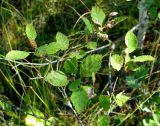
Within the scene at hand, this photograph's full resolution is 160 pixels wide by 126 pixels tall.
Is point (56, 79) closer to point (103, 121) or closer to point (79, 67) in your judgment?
point (103, 121)

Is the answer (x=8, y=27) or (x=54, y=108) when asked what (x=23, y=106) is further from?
(x=8, y=27)

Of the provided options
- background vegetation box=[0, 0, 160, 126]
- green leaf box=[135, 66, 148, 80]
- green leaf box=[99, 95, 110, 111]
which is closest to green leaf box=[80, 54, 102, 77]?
background vegetation box=[0, 0, 160, 126]

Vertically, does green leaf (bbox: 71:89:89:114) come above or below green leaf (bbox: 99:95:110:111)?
above

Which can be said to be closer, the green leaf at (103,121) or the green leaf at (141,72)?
the green leaf at (103,121)

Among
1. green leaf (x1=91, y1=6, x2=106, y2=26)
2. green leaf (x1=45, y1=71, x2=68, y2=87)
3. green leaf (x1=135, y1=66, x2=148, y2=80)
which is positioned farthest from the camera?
green leaf (x1=135, y1=66, x2=148, y2=80)

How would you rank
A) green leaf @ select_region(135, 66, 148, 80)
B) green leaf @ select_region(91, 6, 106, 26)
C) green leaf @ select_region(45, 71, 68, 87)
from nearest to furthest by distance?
green leaf @ select_region(45, 71, 68, 87), green leaf @ select_region(91, 6, 106, 26), green leaf @ select_region(135, 66, 148, 80)

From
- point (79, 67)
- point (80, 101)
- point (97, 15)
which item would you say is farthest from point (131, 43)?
point (79, 67)

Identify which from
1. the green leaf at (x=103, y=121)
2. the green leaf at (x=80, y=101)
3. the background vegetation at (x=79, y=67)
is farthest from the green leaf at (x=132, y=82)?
the green leaf at (x=80, y=101)

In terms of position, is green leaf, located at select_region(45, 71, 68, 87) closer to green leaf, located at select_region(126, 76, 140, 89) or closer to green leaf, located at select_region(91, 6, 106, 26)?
green leaf, located at select_region(91, 6, 106, 26)

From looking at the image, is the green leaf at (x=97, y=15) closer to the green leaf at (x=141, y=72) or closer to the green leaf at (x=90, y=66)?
the green leaf at (x=90, y=66)
